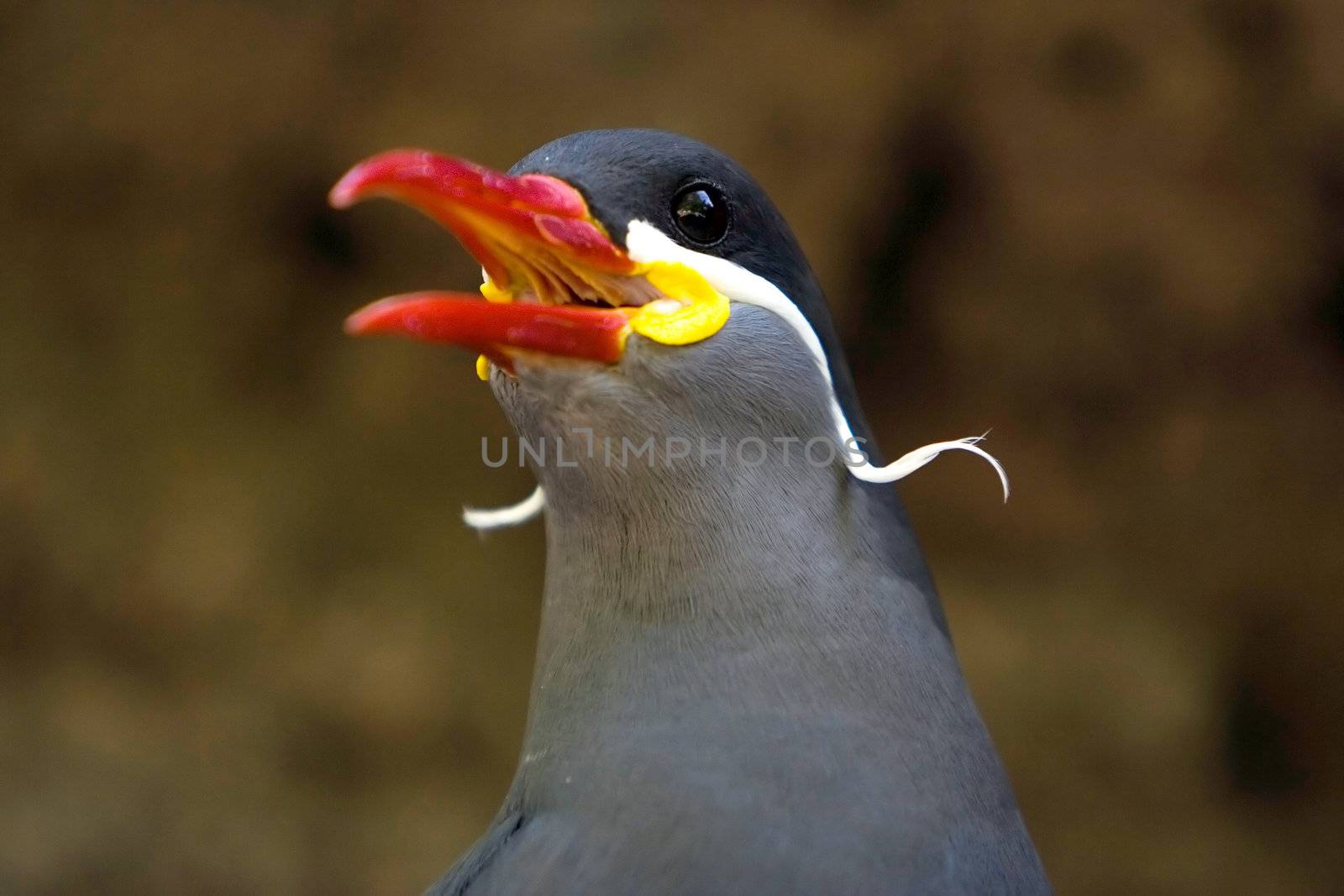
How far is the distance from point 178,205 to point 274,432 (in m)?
0.91

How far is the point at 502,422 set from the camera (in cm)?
476

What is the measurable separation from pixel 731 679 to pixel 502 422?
2.96 m

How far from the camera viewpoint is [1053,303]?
4371 mm

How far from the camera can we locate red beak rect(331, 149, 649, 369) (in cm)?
179

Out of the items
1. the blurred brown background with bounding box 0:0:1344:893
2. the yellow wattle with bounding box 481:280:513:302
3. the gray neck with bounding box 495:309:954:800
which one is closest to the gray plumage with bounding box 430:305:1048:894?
the gray neck with bounding box 495:309:954:800

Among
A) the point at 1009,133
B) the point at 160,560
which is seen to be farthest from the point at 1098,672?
the point at 160,560

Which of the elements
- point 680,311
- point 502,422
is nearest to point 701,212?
point 680,311

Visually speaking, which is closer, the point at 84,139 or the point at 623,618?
the point at 623,618

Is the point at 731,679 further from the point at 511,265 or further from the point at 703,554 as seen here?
the point at 511,265

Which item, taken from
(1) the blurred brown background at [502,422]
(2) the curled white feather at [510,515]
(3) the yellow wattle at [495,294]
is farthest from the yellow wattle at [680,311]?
(1) the blurred brown background at [502,422]

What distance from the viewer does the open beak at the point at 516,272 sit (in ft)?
5.89

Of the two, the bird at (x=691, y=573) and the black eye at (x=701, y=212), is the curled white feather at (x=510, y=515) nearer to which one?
the bird at (x=691, y=573)

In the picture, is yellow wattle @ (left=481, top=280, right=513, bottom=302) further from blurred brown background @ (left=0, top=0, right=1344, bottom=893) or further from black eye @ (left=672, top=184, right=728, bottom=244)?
blurred brown background @ (left=0, top=0, right=1344, bottom=893)

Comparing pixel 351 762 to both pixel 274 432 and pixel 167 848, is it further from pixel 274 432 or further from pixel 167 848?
pixel 274 432
